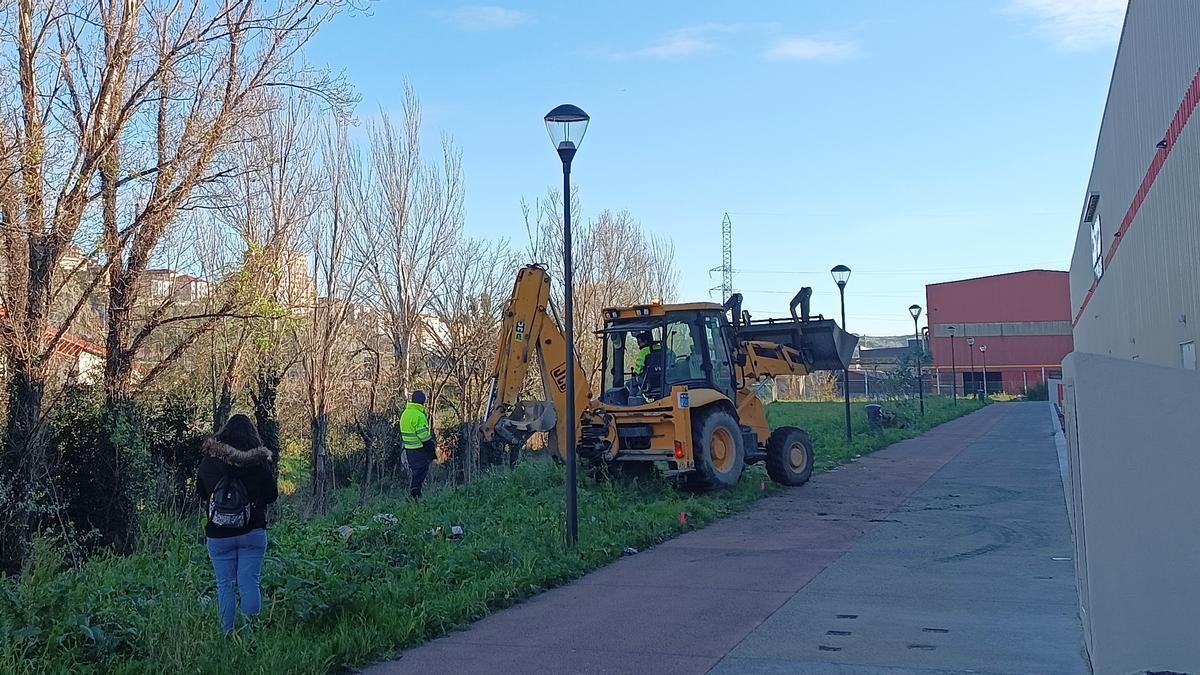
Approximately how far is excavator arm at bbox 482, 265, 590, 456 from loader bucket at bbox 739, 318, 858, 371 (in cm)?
413

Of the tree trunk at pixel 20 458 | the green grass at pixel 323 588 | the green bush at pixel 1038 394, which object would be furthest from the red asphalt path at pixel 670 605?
the green bush at pixel 1038 394

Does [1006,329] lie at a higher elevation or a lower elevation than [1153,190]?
higher

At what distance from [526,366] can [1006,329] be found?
72235mm

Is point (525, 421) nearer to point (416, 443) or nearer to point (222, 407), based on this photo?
point (416, 443)

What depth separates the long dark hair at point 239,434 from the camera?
7.59 m

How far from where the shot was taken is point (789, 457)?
697 inches

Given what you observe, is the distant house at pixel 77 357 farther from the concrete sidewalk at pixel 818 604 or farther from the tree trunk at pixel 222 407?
the concrete sidewalk at pixel 818 604

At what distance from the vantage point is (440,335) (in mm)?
29875

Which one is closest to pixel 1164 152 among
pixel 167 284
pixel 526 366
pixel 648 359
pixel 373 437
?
pixel 648 359

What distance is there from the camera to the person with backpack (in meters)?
7.50

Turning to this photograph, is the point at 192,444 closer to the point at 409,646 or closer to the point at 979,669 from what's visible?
the point at 409,646

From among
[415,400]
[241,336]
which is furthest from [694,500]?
[241,336]

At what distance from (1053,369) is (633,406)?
6852cm

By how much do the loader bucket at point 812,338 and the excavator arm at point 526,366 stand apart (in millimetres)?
4125
